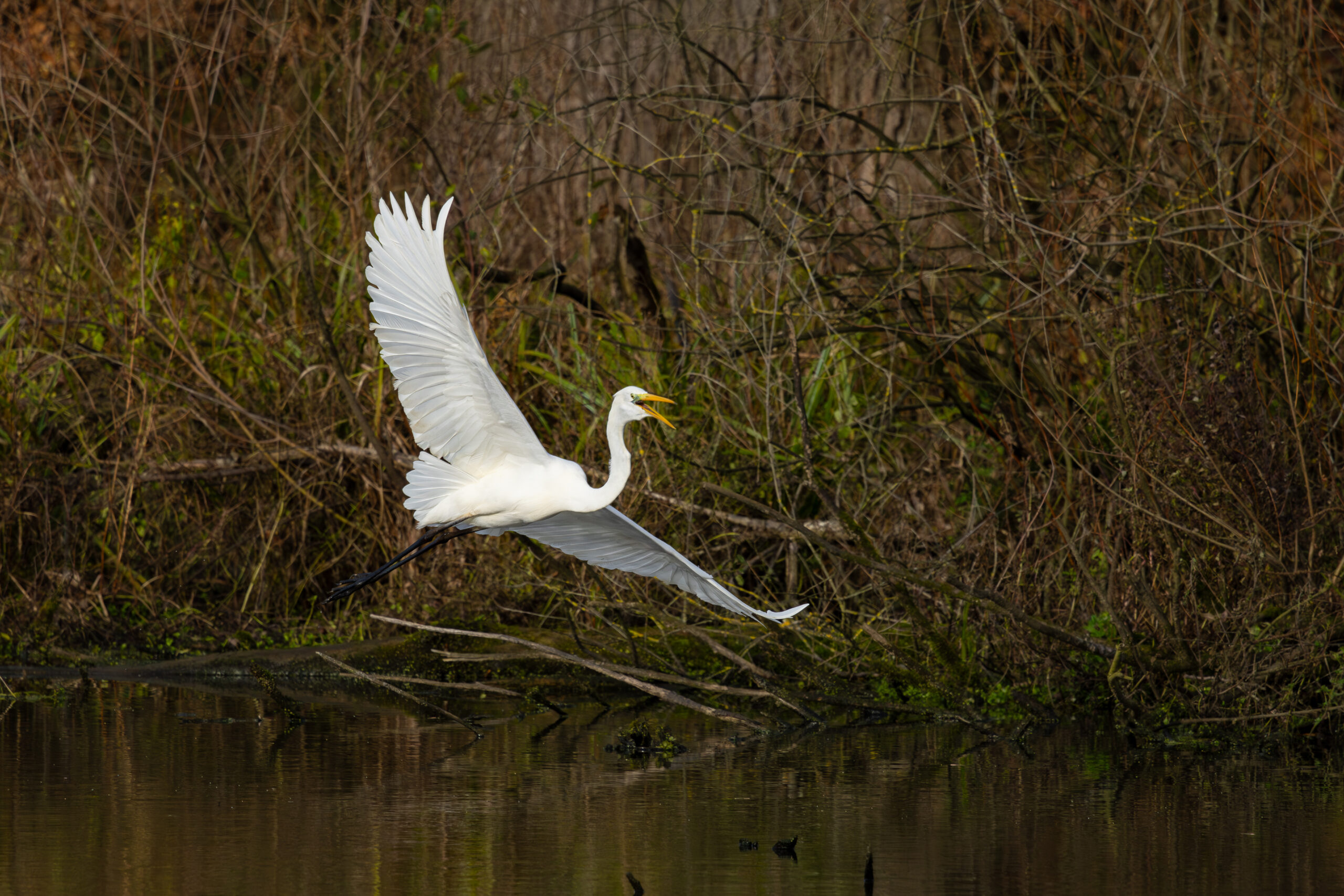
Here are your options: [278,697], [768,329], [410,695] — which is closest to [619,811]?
[410,695]

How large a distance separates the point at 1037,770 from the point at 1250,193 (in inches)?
158

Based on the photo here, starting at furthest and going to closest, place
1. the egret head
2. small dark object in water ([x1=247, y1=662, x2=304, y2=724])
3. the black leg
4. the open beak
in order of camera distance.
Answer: the black leg < small dark object in water ([x1=247, y1=662, x2=304, y2=724]) < the egret head < the open beak

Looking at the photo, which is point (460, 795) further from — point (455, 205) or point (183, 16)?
point (183, 16)

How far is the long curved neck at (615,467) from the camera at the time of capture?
6.25 m

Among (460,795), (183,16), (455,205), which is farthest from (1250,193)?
(183,16)

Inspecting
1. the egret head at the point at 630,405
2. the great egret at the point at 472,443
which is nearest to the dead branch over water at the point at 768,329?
the great egret at the point at 472,443

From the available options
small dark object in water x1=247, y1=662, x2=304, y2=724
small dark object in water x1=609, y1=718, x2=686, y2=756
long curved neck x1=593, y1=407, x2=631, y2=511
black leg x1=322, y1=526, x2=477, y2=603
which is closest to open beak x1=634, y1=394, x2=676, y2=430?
long curved neck x1=593, y1=407, x2=631, y2=511

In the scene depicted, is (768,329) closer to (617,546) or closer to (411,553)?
(617,546)

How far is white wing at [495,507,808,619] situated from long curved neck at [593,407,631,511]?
6cm

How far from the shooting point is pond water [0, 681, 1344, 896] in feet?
13.8

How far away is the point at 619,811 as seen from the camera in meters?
5.06

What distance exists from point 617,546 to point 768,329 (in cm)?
220

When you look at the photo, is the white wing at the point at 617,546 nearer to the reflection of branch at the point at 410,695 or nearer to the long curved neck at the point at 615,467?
the long curved neck at the point at 615,467

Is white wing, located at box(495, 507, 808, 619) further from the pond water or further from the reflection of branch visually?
the reflection of branch
